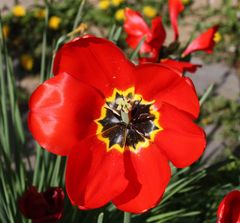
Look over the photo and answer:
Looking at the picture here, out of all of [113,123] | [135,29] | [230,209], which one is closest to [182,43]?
[135,29]

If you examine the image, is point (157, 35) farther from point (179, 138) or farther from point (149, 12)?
point (149, 12)

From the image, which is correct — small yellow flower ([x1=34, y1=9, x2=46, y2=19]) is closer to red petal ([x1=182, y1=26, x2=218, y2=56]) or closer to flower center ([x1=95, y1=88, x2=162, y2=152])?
red petal ([x1=182, y1=26, x2=218, y2=56])

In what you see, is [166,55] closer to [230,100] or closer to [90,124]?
[90,124]

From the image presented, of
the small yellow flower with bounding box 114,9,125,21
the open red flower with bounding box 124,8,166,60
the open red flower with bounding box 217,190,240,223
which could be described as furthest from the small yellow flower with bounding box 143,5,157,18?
the open red flower with bounding box 217,190,240,223

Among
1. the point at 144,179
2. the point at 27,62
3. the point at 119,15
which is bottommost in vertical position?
the point at 27,62

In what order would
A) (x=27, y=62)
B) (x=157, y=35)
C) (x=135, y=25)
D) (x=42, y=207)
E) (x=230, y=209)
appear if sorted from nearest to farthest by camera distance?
(x=230, y=209)
(x=42, y=207)
(x=157, y=35)
(x=135, y=25)
(x=27, y=62)
